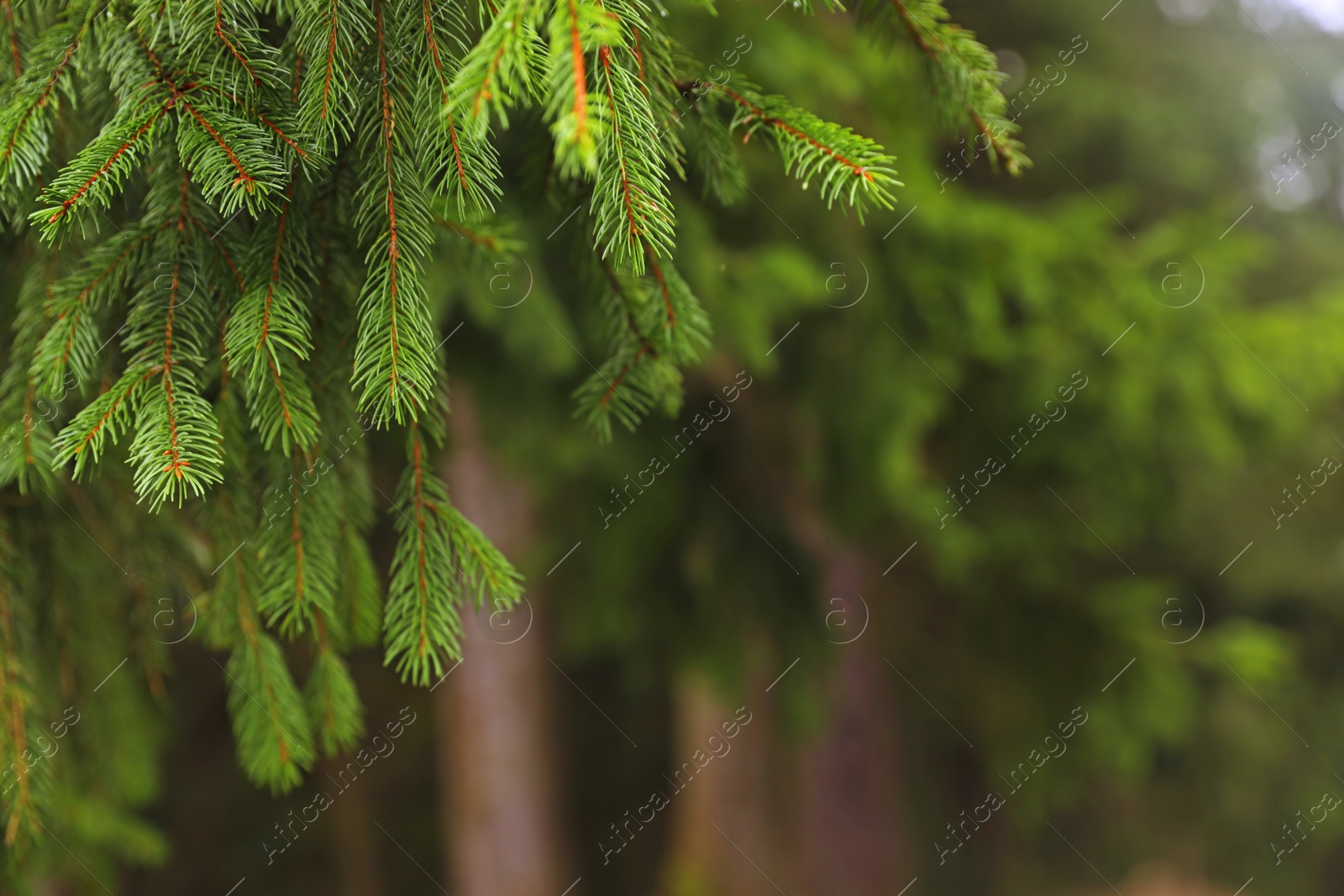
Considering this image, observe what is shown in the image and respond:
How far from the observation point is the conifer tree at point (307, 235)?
1.02m

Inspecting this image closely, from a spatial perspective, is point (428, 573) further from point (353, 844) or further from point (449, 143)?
point (353, 844)

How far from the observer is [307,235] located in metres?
1.24

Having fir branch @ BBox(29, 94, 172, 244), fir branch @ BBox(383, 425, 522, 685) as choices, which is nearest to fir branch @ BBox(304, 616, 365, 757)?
fir branch @ BBox(383, 425, 522, 685)

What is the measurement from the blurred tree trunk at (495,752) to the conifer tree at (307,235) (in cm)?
522

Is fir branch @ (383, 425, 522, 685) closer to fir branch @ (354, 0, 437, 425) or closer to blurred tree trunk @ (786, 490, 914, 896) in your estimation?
fir branch @ (354, 0, 437, 425)

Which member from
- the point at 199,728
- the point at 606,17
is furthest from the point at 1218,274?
the point at 199,728

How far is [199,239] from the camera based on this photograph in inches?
47.7

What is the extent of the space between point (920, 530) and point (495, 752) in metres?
4.05

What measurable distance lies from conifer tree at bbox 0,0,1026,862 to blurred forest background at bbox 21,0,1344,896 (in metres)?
0.32

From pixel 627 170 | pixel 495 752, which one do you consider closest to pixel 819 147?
pixel 627 170

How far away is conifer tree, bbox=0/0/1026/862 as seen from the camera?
1020 mm

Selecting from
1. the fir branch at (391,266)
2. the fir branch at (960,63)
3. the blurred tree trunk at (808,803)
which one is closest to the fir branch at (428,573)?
the fir branch at (391,266)

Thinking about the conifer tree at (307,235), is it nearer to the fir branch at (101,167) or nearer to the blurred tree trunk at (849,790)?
the fir branch at (101,167)

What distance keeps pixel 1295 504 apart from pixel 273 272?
10.1 m
